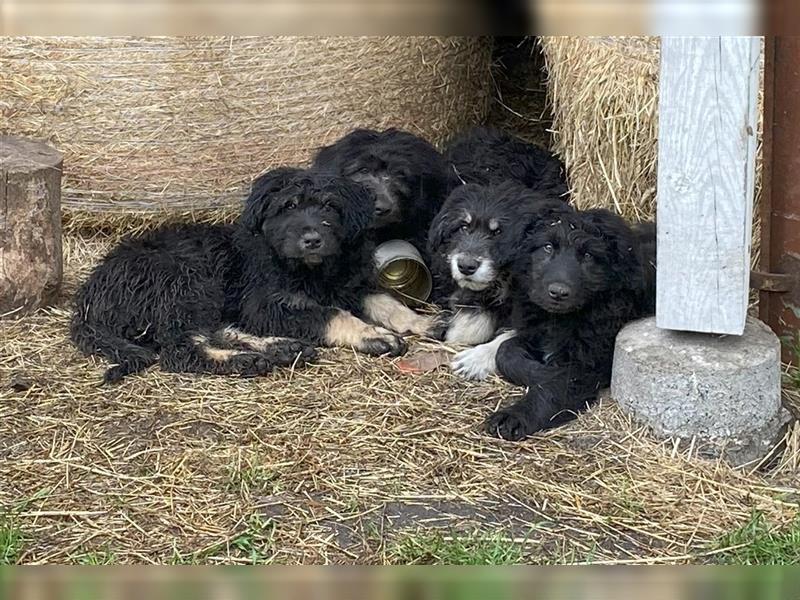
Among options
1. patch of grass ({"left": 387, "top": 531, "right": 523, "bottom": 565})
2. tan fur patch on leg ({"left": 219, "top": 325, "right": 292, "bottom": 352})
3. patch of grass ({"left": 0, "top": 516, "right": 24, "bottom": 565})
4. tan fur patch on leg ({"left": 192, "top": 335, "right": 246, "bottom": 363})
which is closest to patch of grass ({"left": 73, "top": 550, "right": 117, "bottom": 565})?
patch of grass ({"left": 0, "top": 516, "right": 24, "bottom": 565})

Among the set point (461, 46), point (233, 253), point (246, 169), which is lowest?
point (233, 253)

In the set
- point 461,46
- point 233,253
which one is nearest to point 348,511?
point 233,253

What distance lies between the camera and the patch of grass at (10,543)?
134 inches

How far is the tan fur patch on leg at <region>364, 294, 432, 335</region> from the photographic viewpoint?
5.82 meters

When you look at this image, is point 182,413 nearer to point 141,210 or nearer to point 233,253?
point 233,253

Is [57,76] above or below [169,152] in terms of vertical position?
above

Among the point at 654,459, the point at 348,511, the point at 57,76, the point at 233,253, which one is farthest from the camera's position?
the point at 57,76

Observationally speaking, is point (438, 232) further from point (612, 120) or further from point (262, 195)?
point (612, 120)

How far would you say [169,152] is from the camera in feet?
23.3

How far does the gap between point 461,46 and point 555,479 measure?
15.8ft

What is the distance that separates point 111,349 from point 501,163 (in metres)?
2.63

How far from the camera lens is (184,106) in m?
6.99

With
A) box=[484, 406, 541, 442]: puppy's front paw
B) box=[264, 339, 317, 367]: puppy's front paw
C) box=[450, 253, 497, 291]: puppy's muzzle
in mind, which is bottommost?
box=[484, 406, 541, 442]: puppy's front paw
